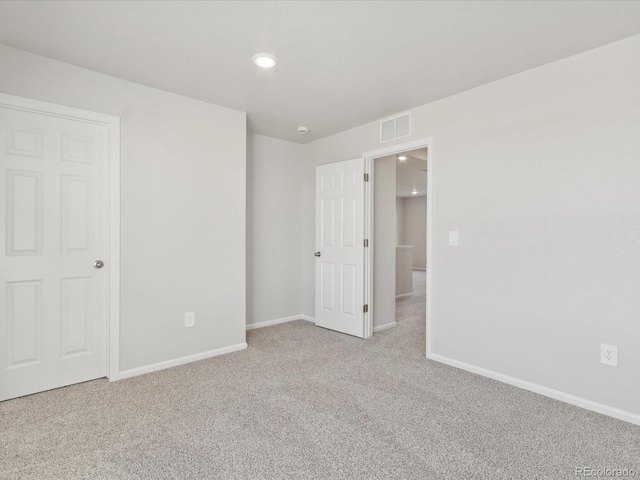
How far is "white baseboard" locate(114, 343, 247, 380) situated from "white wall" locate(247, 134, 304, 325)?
2.60 feet

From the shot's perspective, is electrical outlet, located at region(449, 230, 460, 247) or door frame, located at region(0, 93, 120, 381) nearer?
door frame, located at region(0, 93, 120, 381)

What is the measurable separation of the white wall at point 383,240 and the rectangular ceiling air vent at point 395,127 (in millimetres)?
481

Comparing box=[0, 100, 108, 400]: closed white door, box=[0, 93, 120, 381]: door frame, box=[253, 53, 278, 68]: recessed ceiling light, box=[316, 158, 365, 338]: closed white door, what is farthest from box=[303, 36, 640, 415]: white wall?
box=[0, 100, 108, 400]: closed white door

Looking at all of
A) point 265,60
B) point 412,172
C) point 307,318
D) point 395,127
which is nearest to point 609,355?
point 395,127

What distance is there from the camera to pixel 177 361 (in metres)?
3.10

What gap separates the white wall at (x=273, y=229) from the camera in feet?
14.0

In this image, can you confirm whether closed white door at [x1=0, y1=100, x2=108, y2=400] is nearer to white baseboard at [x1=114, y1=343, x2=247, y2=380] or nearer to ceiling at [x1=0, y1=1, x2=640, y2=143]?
white baseboard at [x1=114, y1=343, x2=247, y2=380]

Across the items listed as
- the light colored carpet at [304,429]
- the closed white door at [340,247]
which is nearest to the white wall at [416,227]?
the closed white door at [340,247]

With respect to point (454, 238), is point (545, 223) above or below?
above

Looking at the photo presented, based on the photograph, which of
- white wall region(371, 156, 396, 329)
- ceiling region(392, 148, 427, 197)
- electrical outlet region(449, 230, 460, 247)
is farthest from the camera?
ceiling region(392, 148, 427, 197)

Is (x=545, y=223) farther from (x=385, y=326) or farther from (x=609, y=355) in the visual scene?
(x=385, y=326)

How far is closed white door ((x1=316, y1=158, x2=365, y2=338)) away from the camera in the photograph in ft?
12.8

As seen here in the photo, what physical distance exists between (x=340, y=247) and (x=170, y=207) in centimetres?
192

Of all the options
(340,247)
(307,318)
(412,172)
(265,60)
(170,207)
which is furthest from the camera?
(412,172)
